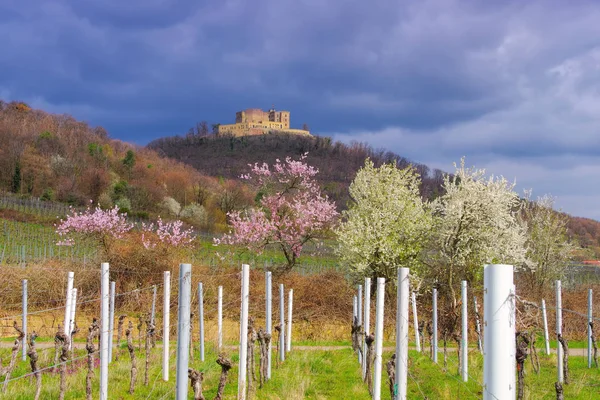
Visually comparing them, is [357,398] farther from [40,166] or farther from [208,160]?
[208,160]

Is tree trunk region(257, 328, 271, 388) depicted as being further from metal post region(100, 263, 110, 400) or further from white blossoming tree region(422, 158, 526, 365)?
white blossoming tree region(422, 158, 526, 365)

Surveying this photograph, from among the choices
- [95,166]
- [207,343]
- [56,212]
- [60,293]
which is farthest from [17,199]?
[207,343]

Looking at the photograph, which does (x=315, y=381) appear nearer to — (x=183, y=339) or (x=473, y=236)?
(x=183, y=339)

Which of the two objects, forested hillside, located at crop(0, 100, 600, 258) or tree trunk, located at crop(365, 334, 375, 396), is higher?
forested hillside, located at crop(0, 100, 600, 258)

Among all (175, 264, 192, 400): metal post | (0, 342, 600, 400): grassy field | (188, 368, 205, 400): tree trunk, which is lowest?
(0, 342, 600, 400): grassy field

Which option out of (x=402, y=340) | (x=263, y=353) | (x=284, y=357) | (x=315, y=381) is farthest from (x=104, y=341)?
(x=284, y=357)

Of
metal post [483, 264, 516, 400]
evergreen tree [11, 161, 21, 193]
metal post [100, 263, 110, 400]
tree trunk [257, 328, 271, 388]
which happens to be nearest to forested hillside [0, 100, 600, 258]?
evergreen tree [11, 161, 21, 193]

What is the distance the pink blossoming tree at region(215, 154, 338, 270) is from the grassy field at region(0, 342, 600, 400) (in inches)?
545

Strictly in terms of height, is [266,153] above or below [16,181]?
above

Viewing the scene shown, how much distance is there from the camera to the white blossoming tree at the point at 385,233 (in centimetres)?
2103

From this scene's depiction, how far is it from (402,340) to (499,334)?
7.11 feet

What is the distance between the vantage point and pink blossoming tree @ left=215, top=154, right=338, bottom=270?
26234 millimetres

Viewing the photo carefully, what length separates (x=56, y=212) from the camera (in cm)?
4959

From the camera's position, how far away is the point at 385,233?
2136cm
